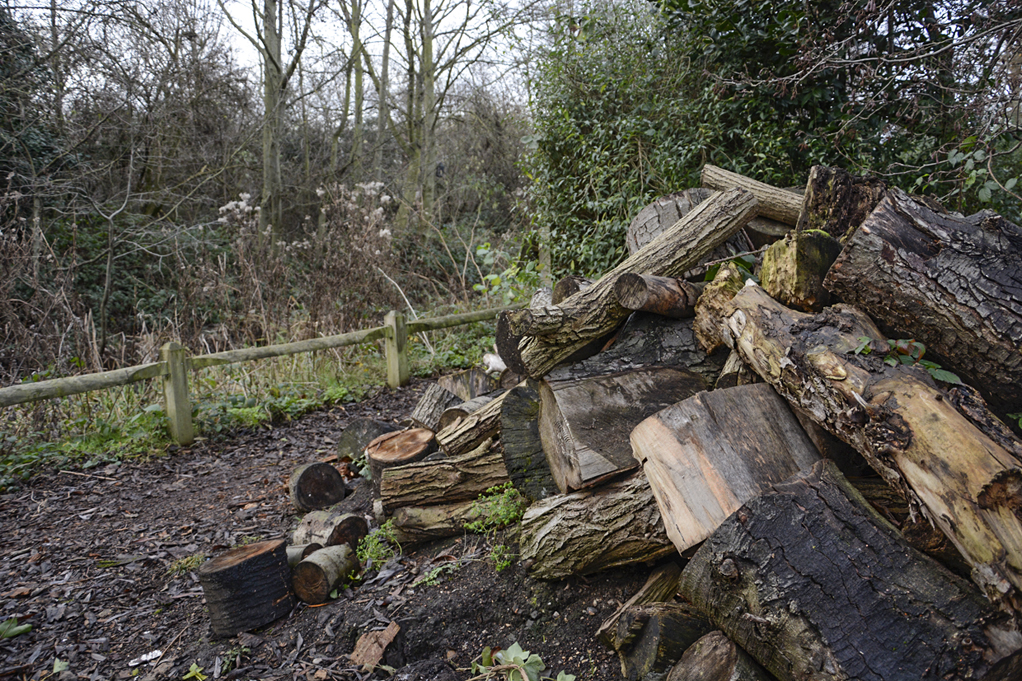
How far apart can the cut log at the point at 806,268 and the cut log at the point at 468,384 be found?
2.61 meters

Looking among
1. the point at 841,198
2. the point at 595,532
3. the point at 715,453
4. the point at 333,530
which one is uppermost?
the point at 841,198

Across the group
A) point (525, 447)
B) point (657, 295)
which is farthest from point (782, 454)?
point (525, 447)

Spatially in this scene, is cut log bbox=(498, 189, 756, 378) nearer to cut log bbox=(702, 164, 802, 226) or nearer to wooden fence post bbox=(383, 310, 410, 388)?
cut log bbox=(702, 164, 802, 226)

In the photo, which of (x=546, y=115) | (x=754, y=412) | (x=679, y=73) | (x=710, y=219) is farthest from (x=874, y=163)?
(x=754, y=412)

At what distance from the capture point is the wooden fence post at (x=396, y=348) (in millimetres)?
7086

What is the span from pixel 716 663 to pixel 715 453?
718 mm

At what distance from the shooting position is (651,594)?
8.07 feet

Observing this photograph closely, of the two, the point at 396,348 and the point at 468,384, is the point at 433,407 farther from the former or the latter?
the point at 396,348

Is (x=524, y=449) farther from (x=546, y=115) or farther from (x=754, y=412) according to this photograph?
(x=546, y=115)

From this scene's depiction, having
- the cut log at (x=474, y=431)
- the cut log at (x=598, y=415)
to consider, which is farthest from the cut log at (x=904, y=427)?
the cut log at (x=474, y=431)

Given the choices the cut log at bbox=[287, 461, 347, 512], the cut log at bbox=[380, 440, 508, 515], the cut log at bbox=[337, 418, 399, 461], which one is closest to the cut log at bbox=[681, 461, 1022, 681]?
the cut log at bbox=[380, 440, 508, 515]

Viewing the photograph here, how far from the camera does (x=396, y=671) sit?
2504mm

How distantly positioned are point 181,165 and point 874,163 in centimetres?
1013

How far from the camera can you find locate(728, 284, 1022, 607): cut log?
1721 mm
